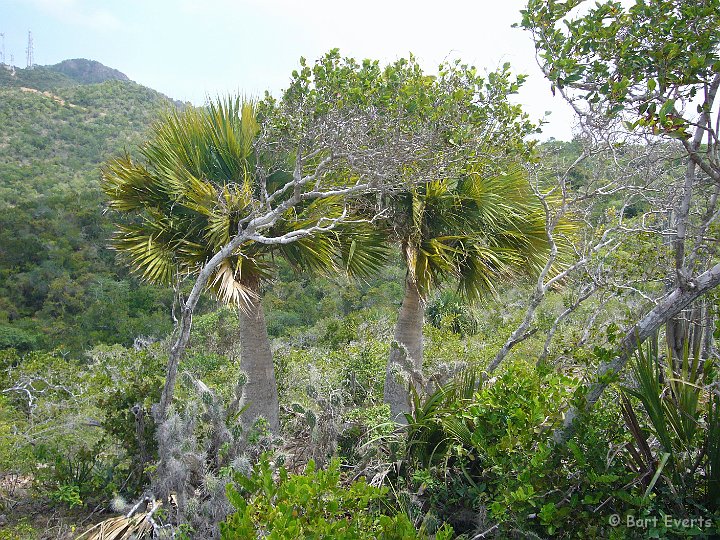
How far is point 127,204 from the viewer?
570 centimetres

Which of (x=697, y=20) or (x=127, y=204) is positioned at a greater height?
(x=697, y=20)

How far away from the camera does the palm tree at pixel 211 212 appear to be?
527 centimetres

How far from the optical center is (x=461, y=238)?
5.40 meters

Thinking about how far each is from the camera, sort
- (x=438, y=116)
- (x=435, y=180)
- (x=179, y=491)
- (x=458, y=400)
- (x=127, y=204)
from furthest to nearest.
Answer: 1. (x=127, y=204)
2. (x=435, y=180)
3. (x=438, y=116)
4. (x=458, y=400)
5. (x=179, y=491)

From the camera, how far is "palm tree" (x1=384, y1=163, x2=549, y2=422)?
534cm

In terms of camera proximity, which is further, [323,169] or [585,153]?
[323,169]

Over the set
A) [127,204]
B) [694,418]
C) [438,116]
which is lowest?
[694,418]

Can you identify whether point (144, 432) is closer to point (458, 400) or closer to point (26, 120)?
point (458, 400)

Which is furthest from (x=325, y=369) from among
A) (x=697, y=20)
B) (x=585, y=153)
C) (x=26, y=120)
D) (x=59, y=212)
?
(x=26, y=120)

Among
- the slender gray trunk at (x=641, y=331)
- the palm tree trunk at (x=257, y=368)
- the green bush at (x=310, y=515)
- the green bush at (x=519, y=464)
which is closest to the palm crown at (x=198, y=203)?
the palm tree trunk at (x=257, y=368)

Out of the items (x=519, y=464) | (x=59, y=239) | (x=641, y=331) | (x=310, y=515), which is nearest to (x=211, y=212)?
(x=310, y=515)

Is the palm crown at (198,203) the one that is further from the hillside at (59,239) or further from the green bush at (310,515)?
the green bush at (310,515)

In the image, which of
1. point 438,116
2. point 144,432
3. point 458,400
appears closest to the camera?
point 458,400

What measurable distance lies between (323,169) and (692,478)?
3492 mm
